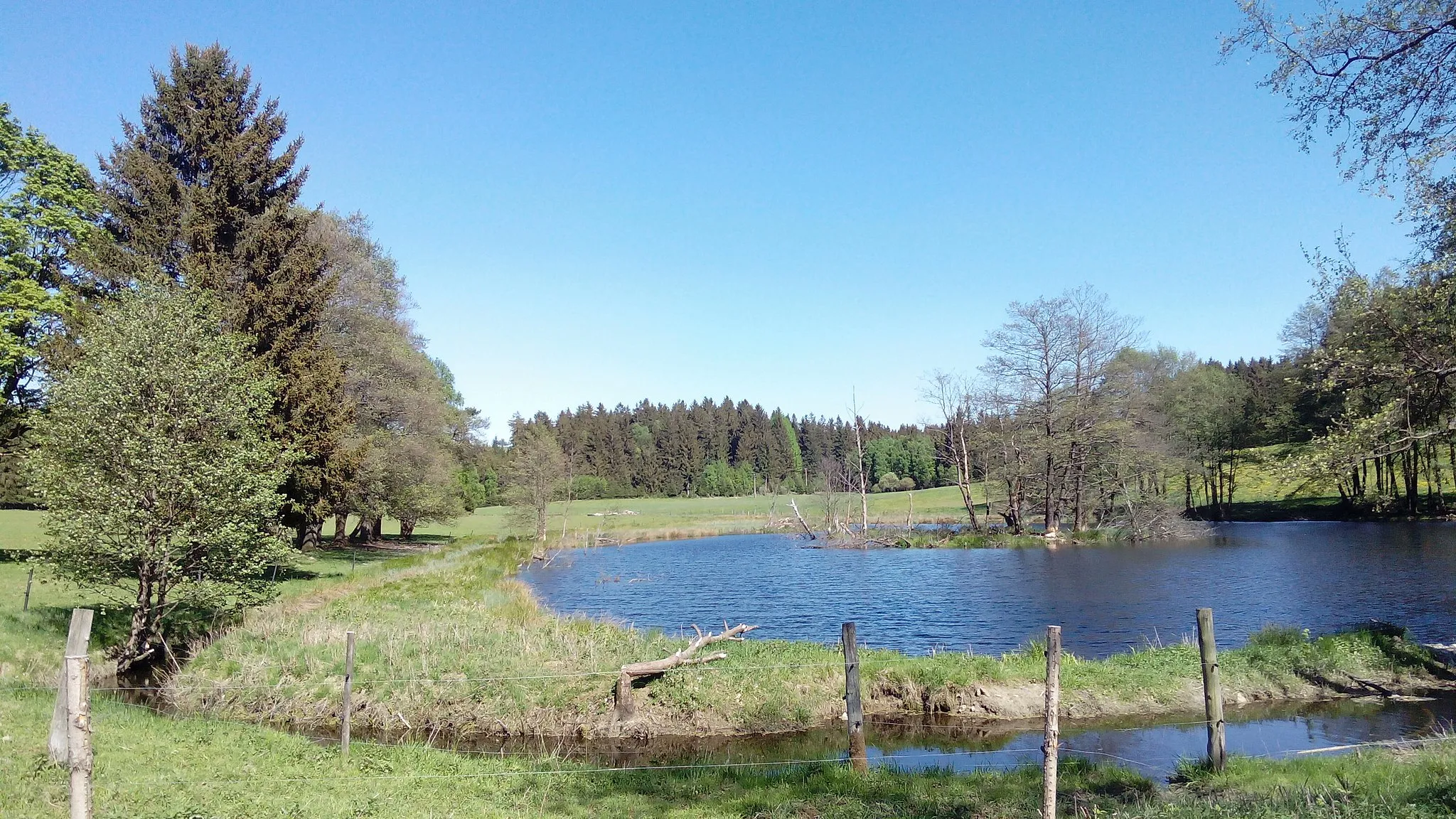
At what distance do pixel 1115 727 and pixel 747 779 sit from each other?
23.8 ft

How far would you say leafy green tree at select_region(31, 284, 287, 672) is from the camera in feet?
52.0

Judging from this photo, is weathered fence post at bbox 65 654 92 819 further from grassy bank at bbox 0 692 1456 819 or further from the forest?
the forest

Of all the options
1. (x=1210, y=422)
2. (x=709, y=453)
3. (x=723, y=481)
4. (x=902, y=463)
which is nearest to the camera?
(x=1210, y=422)

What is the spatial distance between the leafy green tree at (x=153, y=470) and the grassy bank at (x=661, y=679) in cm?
170

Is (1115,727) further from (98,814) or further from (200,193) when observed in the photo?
(200,193)

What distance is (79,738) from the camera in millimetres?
6004

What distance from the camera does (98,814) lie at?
7.81 m

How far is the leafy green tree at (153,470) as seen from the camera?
15.8 meters

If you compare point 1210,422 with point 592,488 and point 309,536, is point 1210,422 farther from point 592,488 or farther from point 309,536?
point 592,488

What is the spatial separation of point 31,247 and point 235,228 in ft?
20.5

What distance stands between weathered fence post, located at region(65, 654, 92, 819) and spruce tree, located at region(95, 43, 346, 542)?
63.4ft

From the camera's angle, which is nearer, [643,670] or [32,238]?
[643,670]

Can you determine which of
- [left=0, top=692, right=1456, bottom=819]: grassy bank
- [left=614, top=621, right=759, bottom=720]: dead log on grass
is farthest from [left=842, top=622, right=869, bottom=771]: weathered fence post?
[left=614, top=621, right=759, bottom=720]: dead log on grass

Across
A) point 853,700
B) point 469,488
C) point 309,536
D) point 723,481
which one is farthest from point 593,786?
point 723,481
